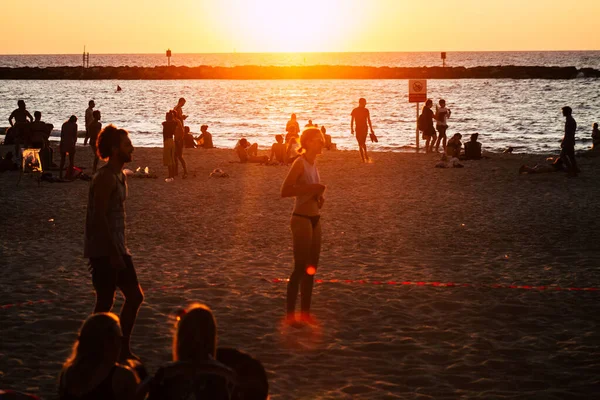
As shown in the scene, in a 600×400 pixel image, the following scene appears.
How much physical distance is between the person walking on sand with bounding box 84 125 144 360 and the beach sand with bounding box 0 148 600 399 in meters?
0.68

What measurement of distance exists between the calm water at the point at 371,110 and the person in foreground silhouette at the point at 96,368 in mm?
28680

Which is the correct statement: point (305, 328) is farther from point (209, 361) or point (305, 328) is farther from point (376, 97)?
point (376, 97)

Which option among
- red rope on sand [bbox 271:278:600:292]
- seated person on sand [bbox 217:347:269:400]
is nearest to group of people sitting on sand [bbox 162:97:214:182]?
red rope on sand [bbox 271:278:600:292]

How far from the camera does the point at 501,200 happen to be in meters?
16.0

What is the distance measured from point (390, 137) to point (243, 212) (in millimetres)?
26461

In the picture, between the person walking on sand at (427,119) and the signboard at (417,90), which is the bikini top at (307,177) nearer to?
the person walking on sand at (427,119)

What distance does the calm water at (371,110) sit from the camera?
41156mm

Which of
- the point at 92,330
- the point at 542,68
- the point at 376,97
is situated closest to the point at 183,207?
the point at 92,330

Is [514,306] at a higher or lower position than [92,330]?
lower

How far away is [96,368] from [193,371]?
1.58 ft

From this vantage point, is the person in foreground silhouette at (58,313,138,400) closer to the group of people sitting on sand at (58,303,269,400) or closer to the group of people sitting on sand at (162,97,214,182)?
the group of people sitting on sand at (58,303,269,400)

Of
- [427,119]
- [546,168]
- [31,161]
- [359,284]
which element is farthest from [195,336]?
[427,119]

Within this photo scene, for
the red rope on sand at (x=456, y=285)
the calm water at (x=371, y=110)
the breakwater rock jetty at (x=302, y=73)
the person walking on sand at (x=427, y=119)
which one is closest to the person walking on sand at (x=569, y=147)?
the person walking on sand at (x=427, y=119)

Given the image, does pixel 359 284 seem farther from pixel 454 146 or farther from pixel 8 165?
pixel 454 146
